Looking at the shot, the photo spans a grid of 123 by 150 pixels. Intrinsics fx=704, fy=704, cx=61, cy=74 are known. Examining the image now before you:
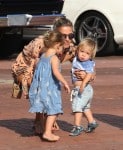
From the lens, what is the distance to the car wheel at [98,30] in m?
15.7

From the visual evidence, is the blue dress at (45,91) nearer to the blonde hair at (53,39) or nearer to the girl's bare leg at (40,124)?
the blonde hair at (53,39)

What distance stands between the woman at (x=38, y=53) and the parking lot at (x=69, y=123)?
1.19ft

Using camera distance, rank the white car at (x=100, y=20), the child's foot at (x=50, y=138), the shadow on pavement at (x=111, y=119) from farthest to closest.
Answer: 1. the white car at (x=100, y=20)
2. the shadow on pavement at (x=111, y=119)
3. the child's foot at (x=50, y=138)

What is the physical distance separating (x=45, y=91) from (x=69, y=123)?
119 cm

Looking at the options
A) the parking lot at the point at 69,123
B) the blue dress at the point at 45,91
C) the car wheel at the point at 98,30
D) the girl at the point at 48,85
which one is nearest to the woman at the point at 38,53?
the girl at the point at 48,85

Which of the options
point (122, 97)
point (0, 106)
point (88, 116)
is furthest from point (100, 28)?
point (88, 116)

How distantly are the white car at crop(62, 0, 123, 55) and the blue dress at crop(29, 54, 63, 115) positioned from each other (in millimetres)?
8017

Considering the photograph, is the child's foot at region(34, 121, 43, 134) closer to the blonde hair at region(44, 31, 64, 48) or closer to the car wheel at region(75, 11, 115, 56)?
the blonde hair at region(44, 31, 64, 48)

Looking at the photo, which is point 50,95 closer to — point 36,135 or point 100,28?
point 36,135

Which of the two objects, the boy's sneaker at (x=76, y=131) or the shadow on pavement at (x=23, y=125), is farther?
the shadow on pavement at (x=23, y=125)

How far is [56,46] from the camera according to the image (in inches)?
299

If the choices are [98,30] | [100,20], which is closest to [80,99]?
[98,30]

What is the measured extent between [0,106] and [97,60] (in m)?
6.02

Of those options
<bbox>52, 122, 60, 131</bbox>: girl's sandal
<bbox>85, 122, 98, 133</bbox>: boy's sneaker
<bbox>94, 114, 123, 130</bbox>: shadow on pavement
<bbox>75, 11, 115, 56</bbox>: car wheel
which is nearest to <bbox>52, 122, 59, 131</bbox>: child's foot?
<bbox>52, 122, 60, 131</bbox>: girl's sandal
